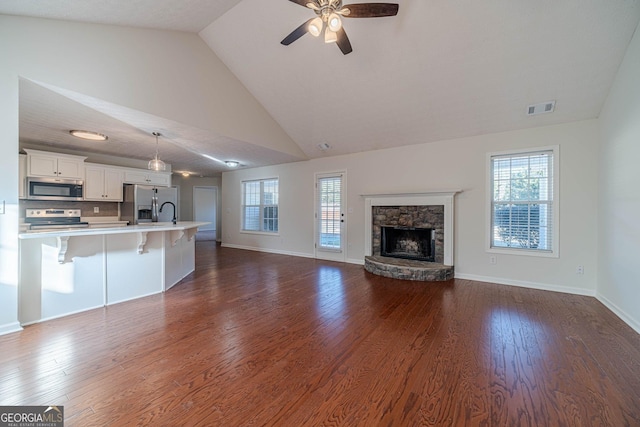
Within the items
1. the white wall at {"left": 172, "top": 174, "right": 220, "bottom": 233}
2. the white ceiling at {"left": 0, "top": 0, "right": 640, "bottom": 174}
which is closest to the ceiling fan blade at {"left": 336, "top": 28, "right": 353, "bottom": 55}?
the white ceiling at {"left": 0, "top": 0, "right": 640, "bottom": 174}

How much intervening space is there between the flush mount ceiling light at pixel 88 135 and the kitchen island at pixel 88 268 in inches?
82.4

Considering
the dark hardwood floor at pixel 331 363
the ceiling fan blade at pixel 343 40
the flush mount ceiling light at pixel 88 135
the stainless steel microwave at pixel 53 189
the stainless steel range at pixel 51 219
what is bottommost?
the dark hardwood floor at pixel 331 363

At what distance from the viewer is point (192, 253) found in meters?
4.88

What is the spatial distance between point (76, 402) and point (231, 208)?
6770 mm

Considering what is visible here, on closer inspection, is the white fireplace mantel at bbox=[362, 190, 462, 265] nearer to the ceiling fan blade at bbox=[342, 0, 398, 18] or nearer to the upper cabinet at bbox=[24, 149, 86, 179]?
the ceiling fan blade at bbox=[342, 0, 398, 18]

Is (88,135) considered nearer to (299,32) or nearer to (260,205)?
(299,32)

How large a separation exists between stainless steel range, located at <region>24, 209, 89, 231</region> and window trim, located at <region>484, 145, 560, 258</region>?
6.85 m

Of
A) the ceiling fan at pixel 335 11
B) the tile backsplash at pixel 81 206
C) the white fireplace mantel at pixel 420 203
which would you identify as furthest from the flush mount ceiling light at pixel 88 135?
the white fireplace mantel at pixel 420 203

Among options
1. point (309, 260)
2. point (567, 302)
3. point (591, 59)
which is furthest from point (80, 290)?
point (591, 59)

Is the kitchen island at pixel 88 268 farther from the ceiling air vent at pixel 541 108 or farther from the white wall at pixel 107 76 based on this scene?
the ceiling air vent at pixel 541 108

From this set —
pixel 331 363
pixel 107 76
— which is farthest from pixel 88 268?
pixel 331 363

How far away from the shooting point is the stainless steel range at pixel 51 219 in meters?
4.66

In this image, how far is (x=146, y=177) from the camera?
6137 millimetres

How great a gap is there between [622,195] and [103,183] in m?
8.33
